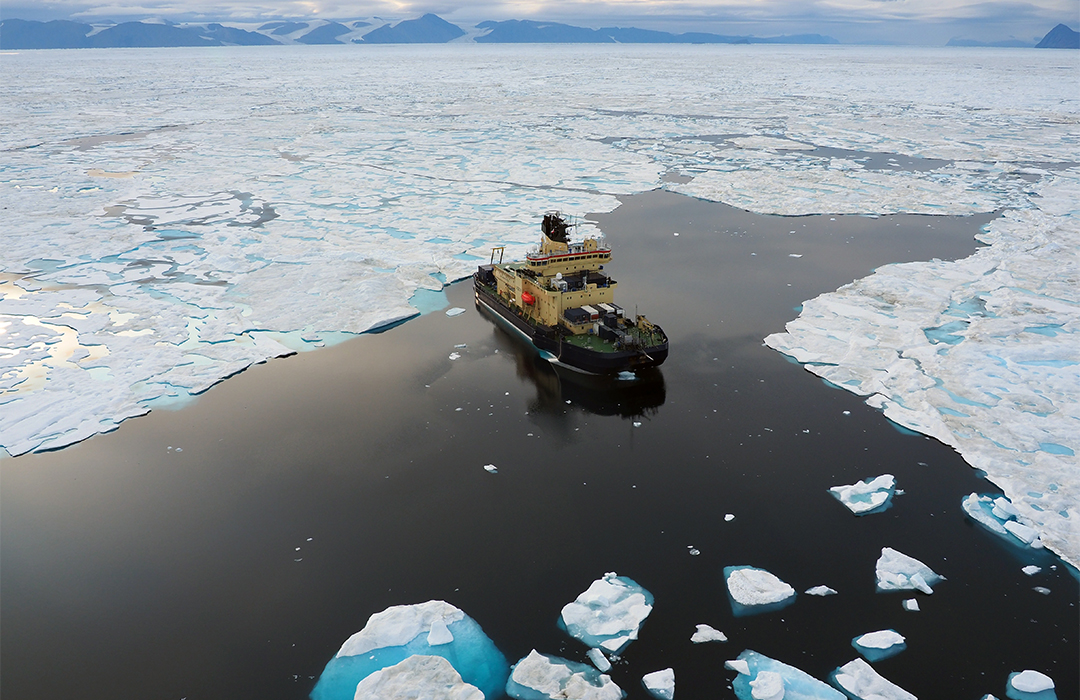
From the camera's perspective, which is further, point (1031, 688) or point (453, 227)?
point (453, 227)

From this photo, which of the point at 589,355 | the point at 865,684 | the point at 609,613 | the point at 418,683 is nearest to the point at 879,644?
the point at 865,684

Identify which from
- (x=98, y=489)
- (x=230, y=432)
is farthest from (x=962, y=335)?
(x=98, y=489)

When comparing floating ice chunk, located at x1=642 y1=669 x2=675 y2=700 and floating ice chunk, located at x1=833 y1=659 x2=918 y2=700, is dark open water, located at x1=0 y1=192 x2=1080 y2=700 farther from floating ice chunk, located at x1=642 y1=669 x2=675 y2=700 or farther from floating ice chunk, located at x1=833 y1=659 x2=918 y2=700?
floating ice chunk, located at x1=833 y1=659 x2=918 y2=700

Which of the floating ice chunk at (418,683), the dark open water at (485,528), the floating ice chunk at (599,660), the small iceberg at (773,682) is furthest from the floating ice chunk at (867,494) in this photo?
the floating ice chunk at (418,683)

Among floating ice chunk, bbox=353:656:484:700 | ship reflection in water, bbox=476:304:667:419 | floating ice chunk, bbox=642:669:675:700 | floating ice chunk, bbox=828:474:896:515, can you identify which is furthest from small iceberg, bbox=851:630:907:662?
ship reflection in water, bbox=476:304:667:419

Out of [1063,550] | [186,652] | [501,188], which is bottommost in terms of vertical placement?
[186,652]

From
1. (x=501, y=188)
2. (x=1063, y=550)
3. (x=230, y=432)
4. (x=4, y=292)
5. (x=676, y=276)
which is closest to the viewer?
(x=1063, y=550)

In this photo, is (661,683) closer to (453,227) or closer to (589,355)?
(589,355)

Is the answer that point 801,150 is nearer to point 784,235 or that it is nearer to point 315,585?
point 784,235
